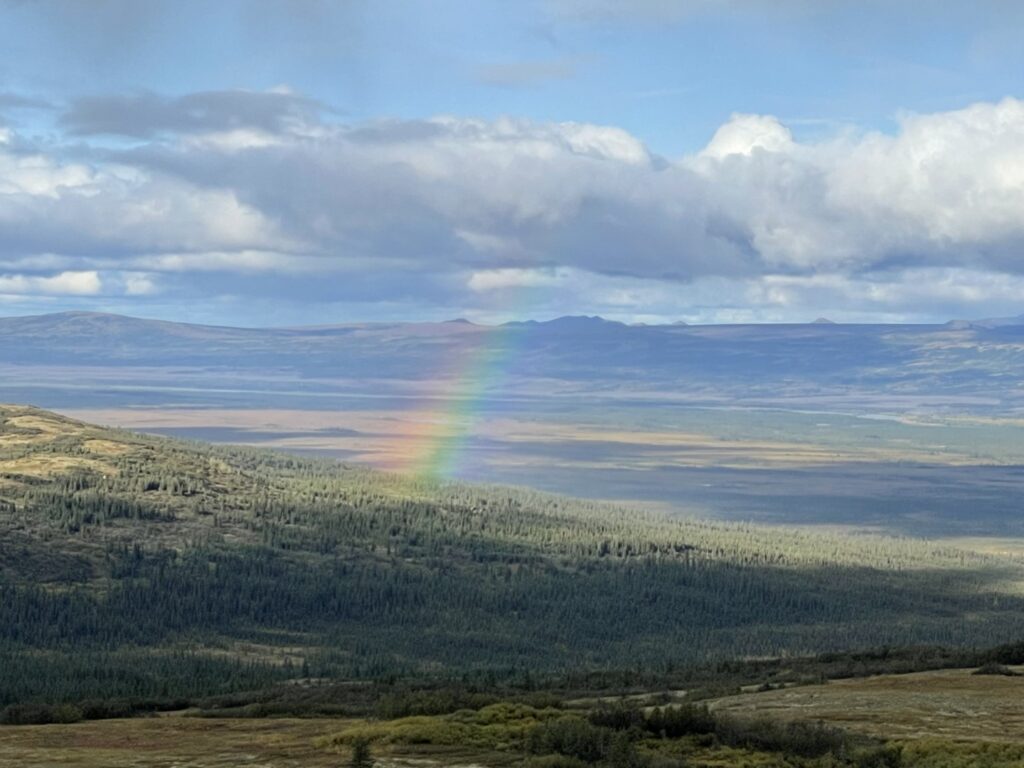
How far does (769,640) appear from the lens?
180m

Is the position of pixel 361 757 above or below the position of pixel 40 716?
above

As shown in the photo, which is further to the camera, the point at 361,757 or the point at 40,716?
the point at 40,716

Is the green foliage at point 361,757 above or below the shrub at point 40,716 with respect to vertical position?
above

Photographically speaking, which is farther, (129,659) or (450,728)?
(129,659)

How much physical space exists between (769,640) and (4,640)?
93020 millimetres

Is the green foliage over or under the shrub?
over

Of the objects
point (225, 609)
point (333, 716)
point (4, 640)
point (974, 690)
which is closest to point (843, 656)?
point (974, 690)

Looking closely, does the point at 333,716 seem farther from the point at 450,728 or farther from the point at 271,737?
the point at 450,728

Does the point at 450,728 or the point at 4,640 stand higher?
the point at 450,728

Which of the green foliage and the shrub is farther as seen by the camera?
the shrub

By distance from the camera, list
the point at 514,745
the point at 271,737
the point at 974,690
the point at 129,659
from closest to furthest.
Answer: the point at 514,745 < the point at 271,737 < the point at 974,690 < the point at 129,659

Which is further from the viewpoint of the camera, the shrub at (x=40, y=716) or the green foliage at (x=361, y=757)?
the shrub at (x=40, y=716)

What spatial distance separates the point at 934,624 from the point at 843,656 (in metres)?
112

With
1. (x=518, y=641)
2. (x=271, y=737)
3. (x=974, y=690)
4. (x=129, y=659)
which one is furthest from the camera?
(x=518, y=641)
